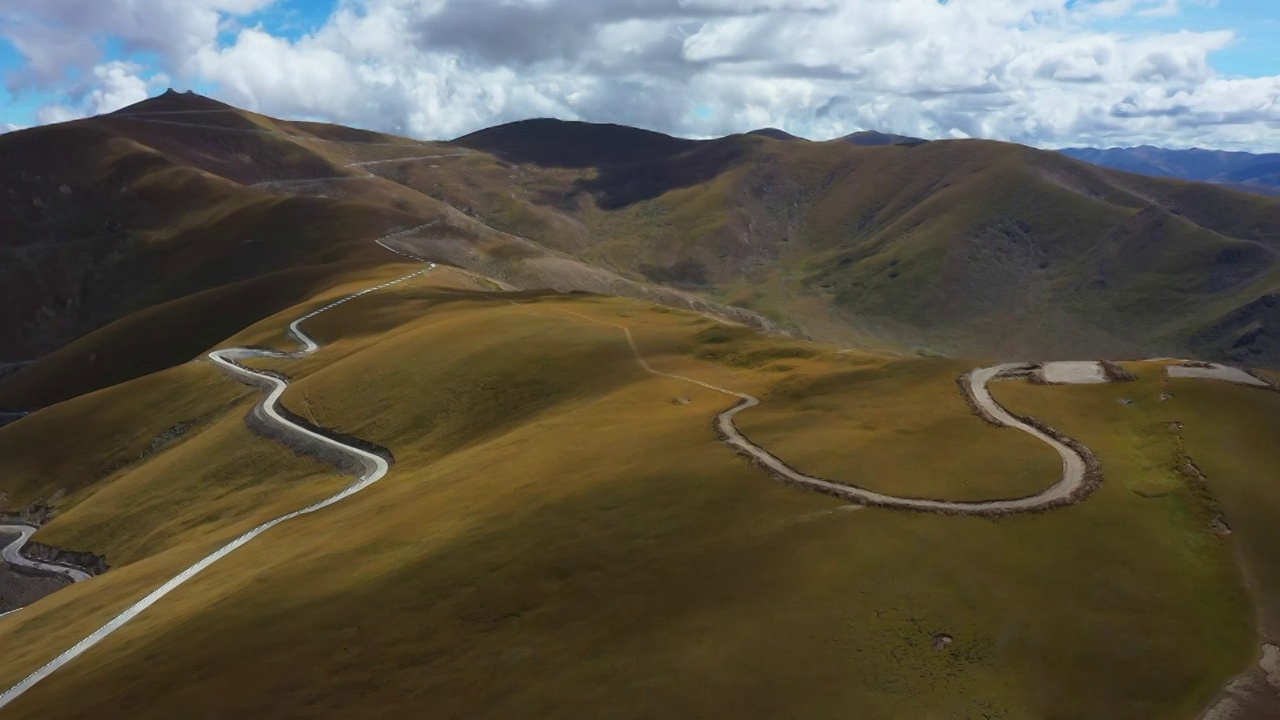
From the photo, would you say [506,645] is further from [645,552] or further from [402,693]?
[645,552]

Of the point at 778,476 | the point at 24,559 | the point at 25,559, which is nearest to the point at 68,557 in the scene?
the point at 25,559

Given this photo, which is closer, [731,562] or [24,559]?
[731,562]

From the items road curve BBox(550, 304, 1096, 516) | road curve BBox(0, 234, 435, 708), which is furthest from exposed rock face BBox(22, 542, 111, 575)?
road curve BBox(550, 304, 1096, 516)

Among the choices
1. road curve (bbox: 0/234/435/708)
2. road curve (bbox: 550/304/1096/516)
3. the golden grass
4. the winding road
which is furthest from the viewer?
road curve (bbox: 0/234/435/708)

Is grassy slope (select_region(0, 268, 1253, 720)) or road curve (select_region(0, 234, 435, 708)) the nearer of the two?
grassy slope (select_region(0, 268, 1253, 720))

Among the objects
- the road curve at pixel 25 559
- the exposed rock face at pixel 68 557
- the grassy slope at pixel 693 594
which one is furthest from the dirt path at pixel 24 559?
the grassy slope at pixel 693 594

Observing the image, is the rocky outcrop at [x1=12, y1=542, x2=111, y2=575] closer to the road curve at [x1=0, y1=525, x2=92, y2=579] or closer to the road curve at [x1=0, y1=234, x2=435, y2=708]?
the road curve at [x1=0, y1=525, x2=92, y2=579]

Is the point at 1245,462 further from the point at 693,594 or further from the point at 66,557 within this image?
the point at 66,557
